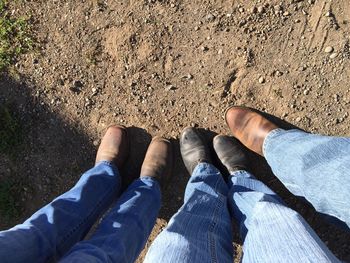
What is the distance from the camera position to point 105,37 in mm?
2846

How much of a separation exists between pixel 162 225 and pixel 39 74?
1303 millimetres

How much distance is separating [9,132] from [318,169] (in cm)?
196

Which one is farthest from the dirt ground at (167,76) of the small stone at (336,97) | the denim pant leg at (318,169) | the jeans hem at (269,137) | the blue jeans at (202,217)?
the denim pant leg at (318,169)

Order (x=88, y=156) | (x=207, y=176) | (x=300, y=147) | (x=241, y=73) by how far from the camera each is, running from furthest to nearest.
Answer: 1. (x=88, y=156)
2. (x=241, y=73)
3. (x=207, y=176)
4. (x=300, y=147)

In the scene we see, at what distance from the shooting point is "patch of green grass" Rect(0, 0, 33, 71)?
2.88 metres

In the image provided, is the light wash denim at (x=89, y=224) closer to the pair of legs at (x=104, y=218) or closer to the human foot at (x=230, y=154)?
the pair of legs at (x=104, y=218)

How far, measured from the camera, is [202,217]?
217cm

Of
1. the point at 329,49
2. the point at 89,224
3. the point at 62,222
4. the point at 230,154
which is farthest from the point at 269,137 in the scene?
the point at 62,222

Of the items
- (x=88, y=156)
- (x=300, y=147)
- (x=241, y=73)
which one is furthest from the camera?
(x=88, y=156)

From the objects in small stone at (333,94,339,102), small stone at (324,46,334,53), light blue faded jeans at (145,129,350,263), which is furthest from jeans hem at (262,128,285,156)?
small stone at (324,46,334,53)

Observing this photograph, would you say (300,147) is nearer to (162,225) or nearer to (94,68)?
(162,225)

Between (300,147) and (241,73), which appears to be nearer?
(300,147)

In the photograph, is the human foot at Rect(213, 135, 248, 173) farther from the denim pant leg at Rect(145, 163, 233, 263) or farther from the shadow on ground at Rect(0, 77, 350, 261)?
the shadow on ground at Rect(0, 77, 350, 261)

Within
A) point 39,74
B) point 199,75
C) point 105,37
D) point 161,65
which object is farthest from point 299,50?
point 39,74
